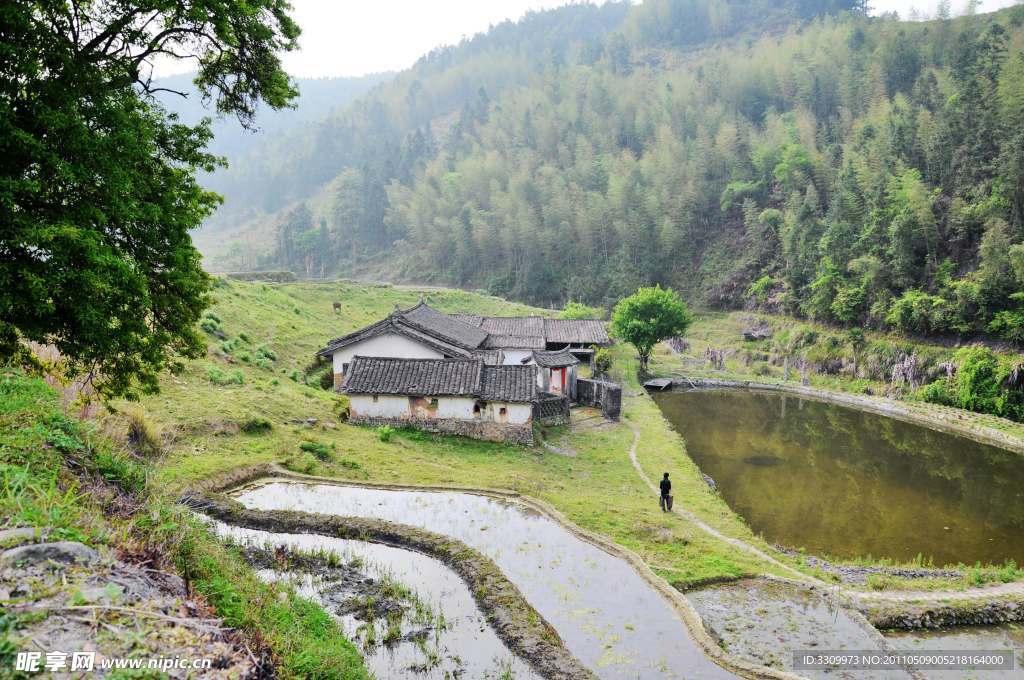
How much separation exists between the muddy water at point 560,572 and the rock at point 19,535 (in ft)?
22.8

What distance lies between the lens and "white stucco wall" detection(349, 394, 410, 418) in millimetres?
20969

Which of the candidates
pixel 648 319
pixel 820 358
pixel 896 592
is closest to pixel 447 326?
pixel 648 319

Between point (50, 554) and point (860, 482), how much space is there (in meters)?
24.6

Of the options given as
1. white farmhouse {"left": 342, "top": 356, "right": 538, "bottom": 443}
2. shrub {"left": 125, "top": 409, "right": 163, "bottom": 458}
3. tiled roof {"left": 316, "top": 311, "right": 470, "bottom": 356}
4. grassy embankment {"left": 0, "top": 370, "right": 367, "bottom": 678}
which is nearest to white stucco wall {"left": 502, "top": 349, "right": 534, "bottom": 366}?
tiled roof {"left": 316, "top": 311, "right": 470, "bottom": 356}

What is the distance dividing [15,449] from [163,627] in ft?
11.6

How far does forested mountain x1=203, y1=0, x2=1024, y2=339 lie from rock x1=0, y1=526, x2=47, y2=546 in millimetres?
42451

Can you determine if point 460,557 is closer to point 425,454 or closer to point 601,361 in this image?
point 425,454

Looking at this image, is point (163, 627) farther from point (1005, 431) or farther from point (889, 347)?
point (889, 347)

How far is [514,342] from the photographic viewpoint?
116ft

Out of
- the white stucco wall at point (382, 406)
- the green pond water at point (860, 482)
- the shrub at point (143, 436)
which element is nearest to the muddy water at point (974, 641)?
the green pond water at point (860, 482)

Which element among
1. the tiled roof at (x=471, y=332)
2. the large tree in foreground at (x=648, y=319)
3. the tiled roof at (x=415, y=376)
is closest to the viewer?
the tiled roof at (x=415, y=376)

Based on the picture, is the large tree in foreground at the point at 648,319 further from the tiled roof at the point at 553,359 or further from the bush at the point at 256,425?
the bush at the point at 256,425

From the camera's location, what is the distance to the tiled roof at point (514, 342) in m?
34.1

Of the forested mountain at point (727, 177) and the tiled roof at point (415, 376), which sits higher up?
the forested mountain at point (727, 177)
